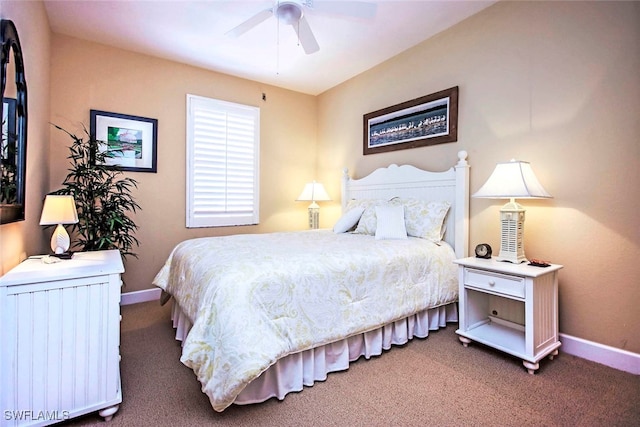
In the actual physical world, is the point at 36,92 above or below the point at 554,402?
above

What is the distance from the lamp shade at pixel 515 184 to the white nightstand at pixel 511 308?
0.49 metres

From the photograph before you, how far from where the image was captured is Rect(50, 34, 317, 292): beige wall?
10.1ft

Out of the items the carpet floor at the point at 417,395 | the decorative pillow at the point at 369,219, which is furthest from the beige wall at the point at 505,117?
the decorative pillow at the point at 369,219

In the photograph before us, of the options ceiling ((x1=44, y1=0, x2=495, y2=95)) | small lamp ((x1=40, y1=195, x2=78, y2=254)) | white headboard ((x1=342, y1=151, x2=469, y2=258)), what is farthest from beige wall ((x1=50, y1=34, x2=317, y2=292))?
small lamp ((x1=40, y1=195, x2=78, y2=254))

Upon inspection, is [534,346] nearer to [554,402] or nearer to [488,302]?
[554,402]

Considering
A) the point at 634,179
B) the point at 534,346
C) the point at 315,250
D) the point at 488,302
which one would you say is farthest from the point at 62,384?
the point at 634,179

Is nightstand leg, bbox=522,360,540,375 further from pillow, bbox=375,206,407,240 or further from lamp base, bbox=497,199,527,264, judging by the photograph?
pillow, bbox=375,206,407,240

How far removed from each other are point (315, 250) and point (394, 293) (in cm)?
64

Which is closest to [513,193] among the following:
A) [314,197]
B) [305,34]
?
[305,34]

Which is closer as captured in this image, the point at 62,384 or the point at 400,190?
the point at 62,384

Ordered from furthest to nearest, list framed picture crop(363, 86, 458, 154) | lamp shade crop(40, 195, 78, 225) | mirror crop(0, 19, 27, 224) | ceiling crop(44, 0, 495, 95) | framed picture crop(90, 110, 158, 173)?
framed picture crop(90, 110, 158, 173) < framed picture crop(363, 86, 458, 154) < ceiling crop(44, 0, 495, 95) < lamp shade crop(40, 195, 78, 225) < mirror crop(0, 19, 27, 224)

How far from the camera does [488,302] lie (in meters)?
2.62

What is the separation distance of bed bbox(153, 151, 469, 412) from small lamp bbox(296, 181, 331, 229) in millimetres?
1149

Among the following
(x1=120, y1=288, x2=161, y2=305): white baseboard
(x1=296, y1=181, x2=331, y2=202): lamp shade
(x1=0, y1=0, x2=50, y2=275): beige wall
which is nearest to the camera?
(x1=0, y1=0, x2=50, y2=275): beige wall
